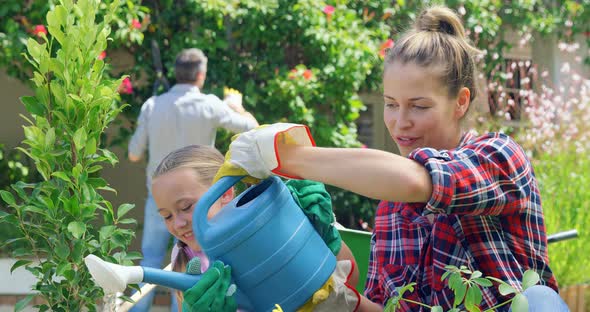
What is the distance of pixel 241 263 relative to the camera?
4.63 ft

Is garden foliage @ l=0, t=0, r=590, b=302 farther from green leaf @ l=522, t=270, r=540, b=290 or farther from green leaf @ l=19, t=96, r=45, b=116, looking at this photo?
green leaf @ l=522, t=270, r=540, b=290

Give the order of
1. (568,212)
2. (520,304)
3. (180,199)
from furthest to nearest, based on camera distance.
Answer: (568,212), (180,199), (520,304)

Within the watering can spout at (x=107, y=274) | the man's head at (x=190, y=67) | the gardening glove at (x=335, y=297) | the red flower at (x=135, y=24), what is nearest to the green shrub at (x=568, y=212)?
the man's head at (x=190, y=67)

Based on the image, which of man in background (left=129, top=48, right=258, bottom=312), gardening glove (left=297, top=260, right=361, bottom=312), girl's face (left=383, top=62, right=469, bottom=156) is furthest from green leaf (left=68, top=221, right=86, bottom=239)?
man in background (left=129, top=48, right=258, bottom=312)

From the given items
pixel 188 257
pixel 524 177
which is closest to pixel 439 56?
pixel 524 177

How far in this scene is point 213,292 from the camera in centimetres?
139

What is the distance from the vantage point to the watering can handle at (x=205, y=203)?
4.55 feet

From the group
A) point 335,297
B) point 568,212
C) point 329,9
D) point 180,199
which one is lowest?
point 568,212

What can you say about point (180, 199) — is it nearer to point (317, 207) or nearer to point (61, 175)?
point (61, 175)

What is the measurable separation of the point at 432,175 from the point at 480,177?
3.7 inches

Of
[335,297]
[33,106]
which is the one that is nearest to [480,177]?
[335,297]

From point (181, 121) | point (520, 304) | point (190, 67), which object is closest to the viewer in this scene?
point (520, 304)

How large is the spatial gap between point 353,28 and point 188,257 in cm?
412

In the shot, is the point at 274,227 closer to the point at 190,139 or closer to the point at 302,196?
the point at 302,196
